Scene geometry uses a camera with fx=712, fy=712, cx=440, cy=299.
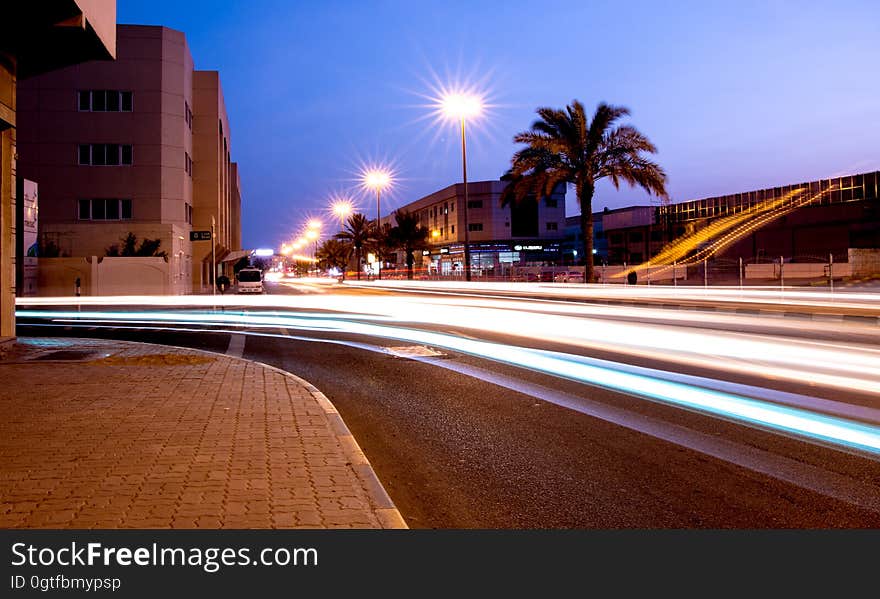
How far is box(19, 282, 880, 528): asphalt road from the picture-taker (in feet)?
15.9

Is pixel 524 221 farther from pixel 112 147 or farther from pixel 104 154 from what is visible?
pixel 104 154

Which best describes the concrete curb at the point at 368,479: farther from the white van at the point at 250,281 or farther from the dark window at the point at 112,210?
the white van at the point at 250,281

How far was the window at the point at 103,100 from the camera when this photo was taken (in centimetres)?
4397

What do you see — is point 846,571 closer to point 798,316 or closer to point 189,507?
point 189,507

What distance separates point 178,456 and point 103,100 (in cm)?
4484

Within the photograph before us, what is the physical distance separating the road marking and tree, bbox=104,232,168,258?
24.6 metres

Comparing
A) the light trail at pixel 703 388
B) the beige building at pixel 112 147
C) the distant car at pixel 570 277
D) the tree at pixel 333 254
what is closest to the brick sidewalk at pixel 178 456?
the light trail at pixel 703 388

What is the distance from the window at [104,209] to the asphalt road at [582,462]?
3930 centimetres

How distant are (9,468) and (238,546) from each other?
2595 millimetres

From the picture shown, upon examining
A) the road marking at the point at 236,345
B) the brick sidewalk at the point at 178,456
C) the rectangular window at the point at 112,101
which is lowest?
the brick sidewalk at the point at 178,456

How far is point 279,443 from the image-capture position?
6367mm

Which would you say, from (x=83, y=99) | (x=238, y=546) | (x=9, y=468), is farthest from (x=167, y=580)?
(x=83, y=99)

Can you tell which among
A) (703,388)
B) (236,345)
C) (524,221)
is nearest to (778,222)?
(524,221)

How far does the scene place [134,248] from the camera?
42.1 meters
